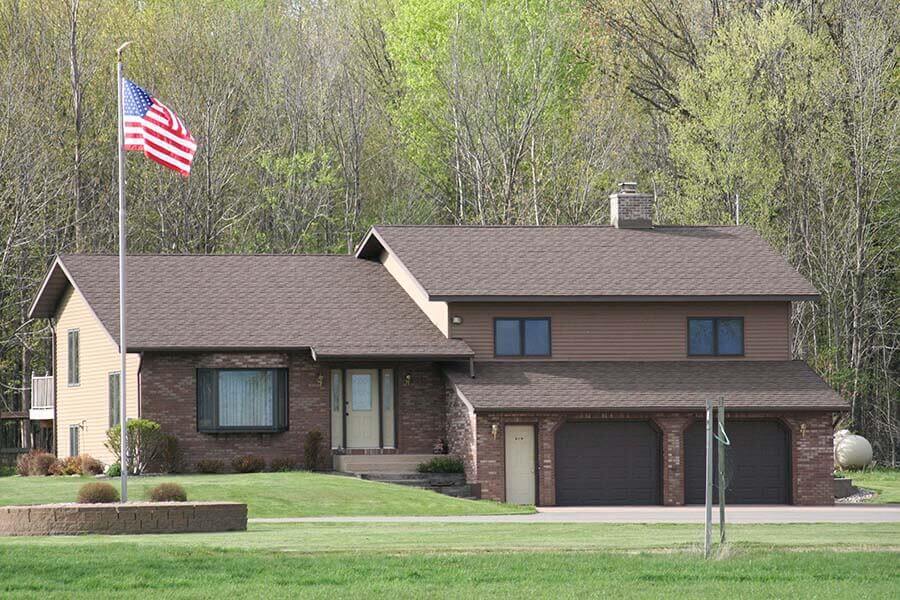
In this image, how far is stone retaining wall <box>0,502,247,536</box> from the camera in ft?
92.5

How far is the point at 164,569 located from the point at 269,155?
40928mm

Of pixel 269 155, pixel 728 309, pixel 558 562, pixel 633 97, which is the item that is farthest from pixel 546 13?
pixel 558 562

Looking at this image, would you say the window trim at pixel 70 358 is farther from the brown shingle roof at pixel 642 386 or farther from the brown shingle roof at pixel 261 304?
the brown shingle roof at pixel 642 386

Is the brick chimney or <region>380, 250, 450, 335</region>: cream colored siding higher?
the brick chimney

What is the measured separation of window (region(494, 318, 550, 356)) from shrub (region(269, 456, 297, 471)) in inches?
229

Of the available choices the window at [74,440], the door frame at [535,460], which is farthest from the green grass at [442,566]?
the window at [74,440]

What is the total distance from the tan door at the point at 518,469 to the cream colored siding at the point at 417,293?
11.7ft

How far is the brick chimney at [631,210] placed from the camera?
157ft

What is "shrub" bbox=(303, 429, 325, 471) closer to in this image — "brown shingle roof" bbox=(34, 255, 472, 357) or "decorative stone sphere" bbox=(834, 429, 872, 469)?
"brown shingle roof" bbox=(34, 255, 472, 357)

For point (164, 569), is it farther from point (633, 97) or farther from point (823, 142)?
point (633, 97)

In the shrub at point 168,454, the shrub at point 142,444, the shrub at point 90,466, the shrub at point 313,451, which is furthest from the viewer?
the shrub at point 313,451

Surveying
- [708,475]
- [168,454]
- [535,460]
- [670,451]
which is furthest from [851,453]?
[708,475]

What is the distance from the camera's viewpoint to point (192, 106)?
61.4m

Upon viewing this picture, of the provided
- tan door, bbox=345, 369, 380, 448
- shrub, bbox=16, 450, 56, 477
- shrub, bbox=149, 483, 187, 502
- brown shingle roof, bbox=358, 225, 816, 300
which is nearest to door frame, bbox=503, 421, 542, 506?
brown shingle roof, bbox=358, 225, 816, 300
